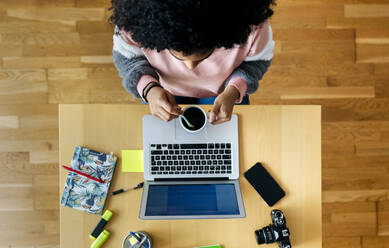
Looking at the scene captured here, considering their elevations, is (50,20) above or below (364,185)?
above

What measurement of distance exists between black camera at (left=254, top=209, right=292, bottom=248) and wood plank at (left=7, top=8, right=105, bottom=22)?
4.84 feet

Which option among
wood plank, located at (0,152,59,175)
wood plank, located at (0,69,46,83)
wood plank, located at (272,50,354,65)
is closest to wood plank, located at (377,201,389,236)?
wood plank, located at (272,50,354,65)

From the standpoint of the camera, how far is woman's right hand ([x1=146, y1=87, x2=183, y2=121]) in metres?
0.86

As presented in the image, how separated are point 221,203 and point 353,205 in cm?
128

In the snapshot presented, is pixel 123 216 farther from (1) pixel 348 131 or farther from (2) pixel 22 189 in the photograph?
(1) pixel 348 131

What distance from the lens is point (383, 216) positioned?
5.76ft

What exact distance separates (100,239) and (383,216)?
65.8 inches

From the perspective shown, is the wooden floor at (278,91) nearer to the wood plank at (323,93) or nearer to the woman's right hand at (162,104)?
the wood plank at (323,93)

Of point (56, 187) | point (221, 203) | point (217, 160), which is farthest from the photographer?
point (56, 187)

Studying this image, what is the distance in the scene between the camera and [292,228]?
98cm

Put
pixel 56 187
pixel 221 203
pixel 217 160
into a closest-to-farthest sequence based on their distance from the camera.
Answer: pixel 221 203
pixel 217 160
pixel 56 187

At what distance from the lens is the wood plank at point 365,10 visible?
70.2 inches

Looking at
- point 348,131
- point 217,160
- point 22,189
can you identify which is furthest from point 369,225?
point 22,189

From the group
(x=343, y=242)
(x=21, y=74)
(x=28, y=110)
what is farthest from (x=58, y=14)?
(x=343, y=242)
